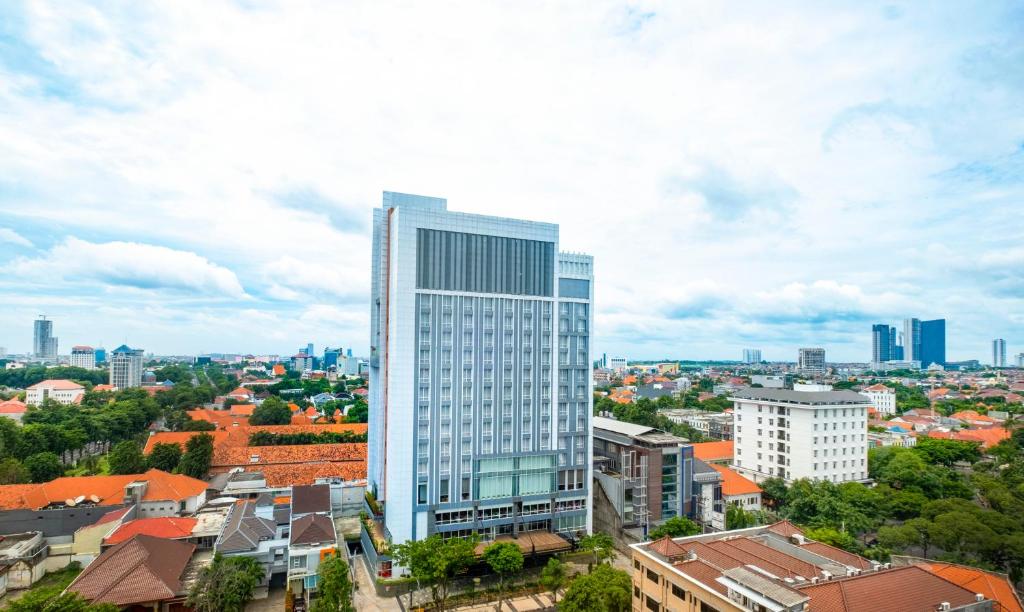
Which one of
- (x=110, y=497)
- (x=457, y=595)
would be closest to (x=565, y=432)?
(x=457, y=595)

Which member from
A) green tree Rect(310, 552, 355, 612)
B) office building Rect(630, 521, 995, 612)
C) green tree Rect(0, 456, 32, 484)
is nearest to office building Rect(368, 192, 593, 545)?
green tree Rect(310, 552, 355, 612)

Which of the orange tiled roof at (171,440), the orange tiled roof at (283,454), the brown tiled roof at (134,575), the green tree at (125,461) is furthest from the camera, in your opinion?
the orange tiled roof at (171,440)

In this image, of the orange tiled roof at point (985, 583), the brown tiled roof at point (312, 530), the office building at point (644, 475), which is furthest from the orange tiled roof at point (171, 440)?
the orange tiled roof at point (985, 583)

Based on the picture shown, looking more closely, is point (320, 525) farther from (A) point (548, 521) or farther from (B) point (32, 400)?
(B) point (32, 400)

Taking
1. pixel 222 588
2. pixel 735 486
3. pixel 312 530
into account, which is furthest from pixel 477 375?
pixel 735 486

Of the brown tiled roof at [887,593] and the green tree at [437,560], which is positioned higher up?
the brown tiled roof at [887,593]

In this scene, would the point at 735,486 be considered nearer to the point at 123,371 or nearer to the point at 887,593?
the point at 887,593

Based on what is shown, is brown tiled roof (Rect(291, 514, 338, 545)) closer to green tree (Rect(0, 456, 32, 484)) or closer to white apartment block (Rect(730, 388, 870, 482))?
green tree (Rect(0, 456, 32, 484))

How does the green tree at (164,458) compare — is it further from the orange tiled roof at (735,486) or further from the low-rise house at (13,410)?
the orange tiled roof at (735,486)
